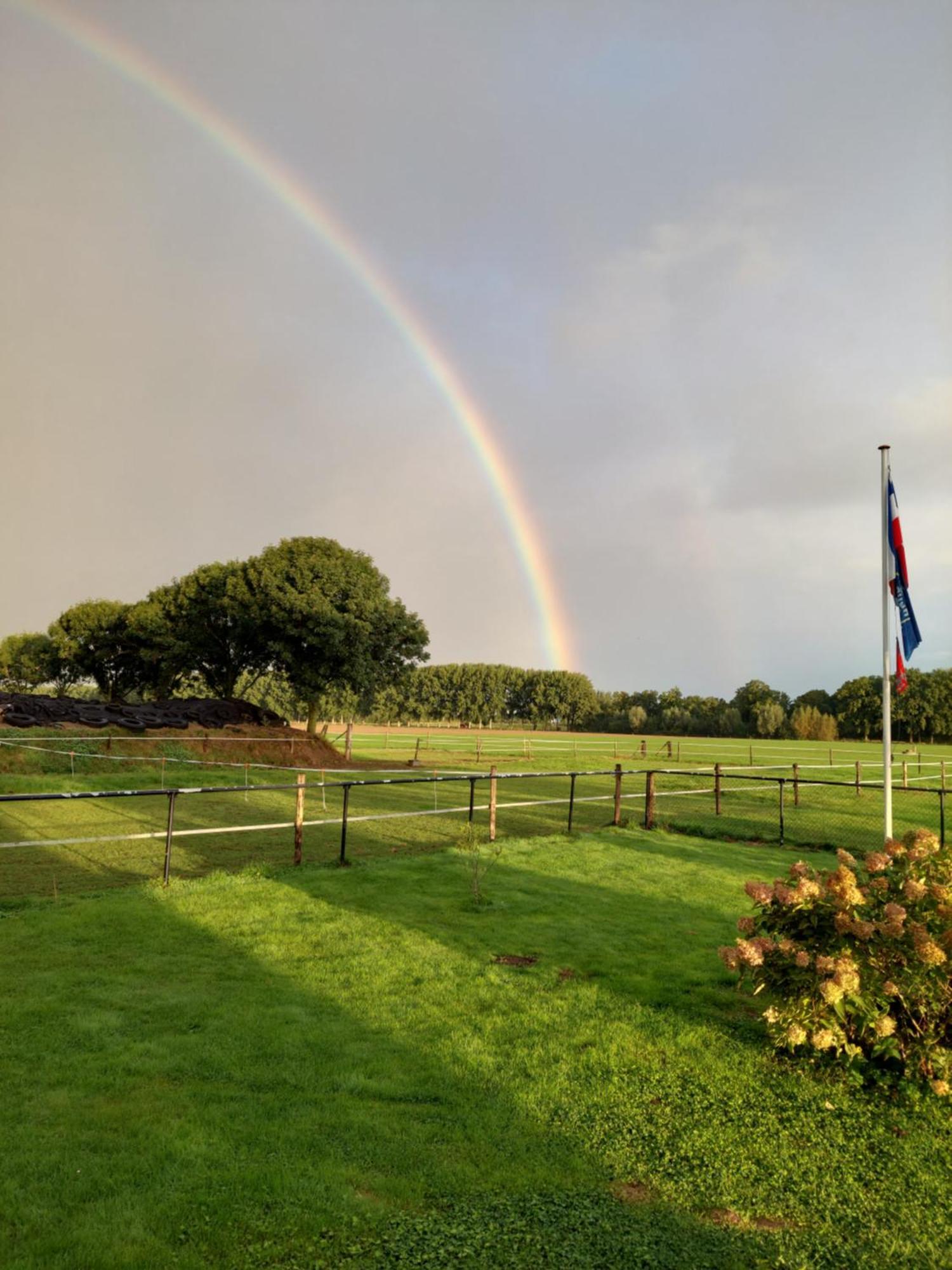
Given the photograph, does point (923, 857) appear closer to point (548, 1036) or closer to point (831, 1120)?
point (831, 1120)

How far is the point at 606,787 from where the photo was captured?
26.5 m

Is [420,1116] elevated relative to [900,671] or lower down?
lower down

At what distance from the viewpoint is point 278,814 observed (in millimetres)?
18156

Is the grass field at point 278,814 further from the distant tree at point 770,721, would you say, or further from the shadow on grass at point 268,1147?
the distant tree at point 770,721

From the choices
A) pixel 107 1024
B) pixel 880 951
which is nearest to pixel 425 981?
pixel 107 1024

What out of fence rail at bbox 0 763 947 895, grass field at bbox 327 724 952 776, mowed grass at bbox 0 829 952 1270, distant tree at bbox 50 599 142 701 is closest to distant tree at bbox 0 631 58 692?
distant tree at bbox 50 599 142 701

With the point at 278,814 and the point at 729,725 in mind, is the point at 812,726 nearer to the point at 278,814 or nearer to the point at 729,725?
the point at 729,725

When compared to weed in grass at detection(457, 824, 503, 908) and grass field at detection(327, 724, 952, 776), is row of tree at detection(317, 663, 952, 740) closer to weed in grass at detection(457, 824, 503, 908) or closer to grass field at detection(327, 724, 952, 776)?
grass field at detection(327, 724, 952, 776)

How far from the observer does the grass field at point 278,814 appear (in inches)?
496

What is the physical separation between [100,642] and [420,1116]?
2139 inches

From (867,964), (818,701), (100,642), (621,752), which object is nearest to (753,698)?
(818,701)

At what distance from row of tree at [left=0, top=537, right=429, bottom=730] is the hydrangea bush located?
33.0 meters

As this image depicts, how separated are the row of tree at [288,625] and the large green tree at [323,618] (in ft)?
0.15

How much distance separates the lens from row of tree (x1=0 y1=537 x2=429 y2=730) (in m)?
37.7
